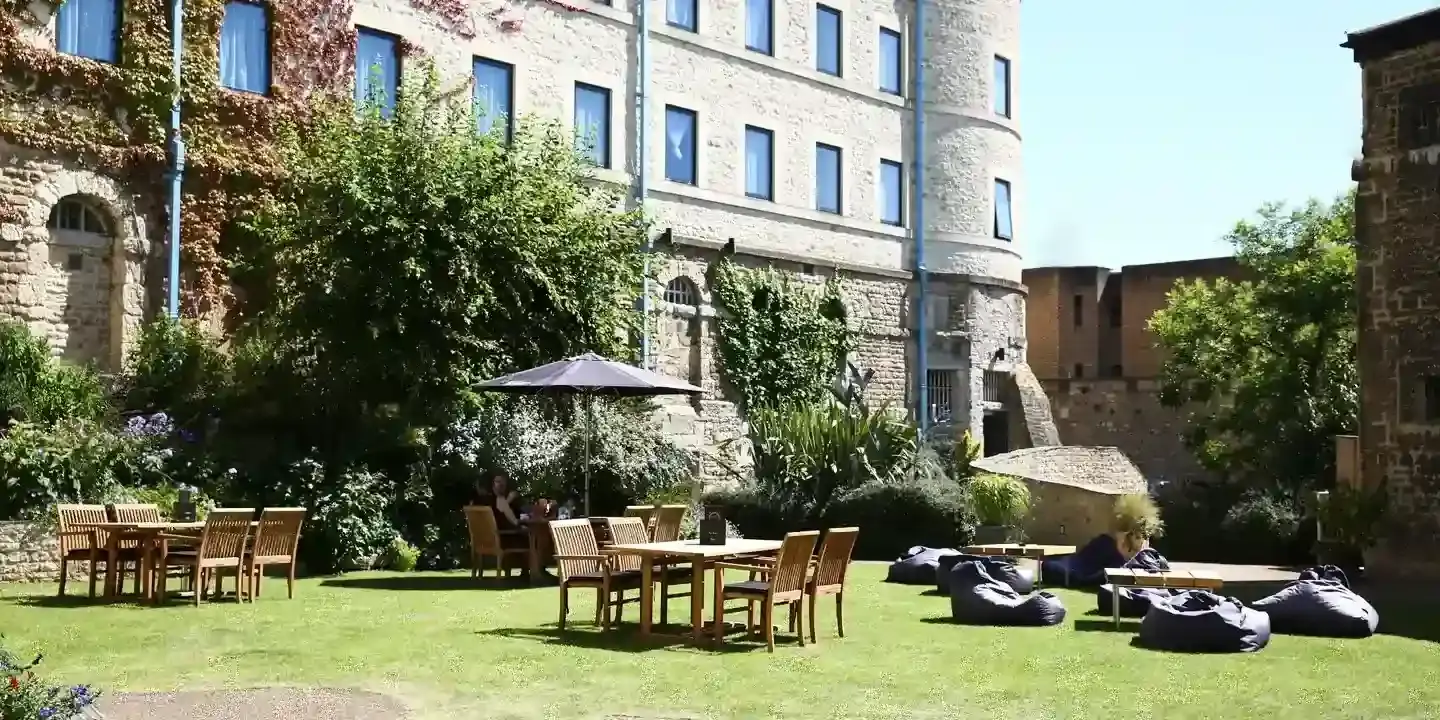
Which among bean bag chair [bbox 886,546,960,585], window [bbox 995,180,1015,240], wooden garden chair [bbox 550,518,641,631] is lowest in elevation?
bean bag chair [bbox 886,546,960,585]

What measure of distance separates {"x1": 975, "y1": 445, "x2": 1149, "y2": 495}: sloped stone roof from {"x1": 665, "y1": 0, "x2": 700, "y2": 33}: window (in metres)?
8.38

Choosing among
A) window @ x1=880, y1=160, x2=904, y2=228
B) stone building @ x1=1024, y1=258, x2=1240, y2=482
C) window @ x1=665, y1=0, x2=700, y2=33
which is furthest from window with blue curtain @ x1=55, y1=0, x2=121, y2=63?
stone building @ x1=1024, y1=258, x2=1240, y2=482

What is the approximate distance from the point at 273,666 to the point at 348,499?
286 inches

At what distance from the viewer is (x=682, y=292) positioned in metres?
25.2

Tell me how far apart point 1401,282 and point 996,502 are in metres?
5.39

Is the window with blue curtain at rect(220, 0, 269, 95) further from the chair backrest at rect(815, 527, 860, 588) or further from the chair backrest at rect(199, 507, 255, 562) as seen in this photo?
the chair backrest at rect(815, 527, 860, 588)

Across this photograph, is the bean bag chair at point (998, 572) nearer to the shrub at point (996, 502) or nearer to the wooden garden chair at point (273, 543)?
the shrub at point (996, 502)

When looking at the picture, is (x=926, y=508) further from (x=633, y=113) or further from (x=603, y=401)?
(x=633, y=113)

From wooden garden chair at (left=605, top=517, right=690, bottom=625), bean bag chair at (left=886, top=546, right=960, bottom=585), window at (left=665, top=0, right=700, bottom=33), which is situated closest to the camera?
wooden garden chair at (left=605, top=517, right=690, bottom=625)

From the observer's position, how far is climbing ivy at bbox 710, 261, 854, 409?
2572cm

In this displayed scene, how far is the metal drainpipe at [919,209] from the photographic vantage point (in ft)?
95.0

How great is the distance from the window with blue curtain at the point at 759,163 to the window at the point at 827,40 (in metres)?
1.82

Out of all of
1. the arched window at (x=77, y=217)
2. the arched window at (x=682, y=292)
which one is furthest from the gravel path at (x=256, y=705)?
the arched window at (x=682, y=292)

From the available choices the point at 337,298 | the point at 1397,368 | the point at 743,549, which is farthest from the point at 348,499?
the point at 1397,368
